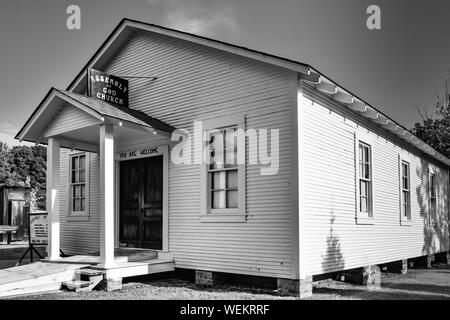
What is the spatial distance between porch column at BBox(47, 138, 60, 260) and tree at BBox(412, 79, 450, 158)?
22.1 m

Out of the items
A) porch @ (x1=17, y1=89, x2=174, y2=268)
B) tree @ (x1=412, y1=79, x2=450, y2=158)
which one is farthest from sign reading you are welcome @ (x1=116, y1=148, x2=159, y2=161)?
tree @ (x1=412, y1=79, x2=450, y2=158)

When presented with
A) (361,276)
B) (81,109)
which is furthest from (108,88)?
(361,276)

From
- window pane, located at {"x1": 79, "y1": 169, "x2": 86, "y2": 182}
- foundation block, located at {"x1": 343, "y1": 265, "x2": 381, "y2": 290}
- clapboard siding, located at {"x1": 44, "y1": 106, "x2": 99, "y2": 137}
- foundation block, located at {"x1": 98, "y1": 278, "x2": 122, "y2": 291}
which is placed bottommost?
foundation block, located at {"x1": 343, "y1": 265, "x2": 381, "y2": 290}

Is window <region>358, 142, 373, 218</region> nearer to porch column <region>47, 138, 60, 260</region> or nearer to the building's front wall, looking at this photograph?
the building's front wall

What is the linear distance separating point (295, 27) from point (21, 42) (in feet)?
27.3

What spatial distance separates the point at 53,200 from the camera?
1091cm

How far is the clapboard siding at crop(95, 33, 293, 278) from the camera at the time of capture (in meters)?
8.84

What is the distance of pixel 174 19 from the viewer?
12.0 meters

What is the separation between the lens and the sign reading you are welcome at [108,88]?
34.8 feet

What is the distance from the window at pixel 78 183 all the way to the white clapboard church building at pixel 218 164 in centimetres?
4

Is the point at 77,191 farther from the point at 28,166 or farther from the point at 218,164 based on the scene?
the point at 28,166

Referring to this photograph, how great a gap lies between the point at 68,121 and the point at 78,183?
352 cm
